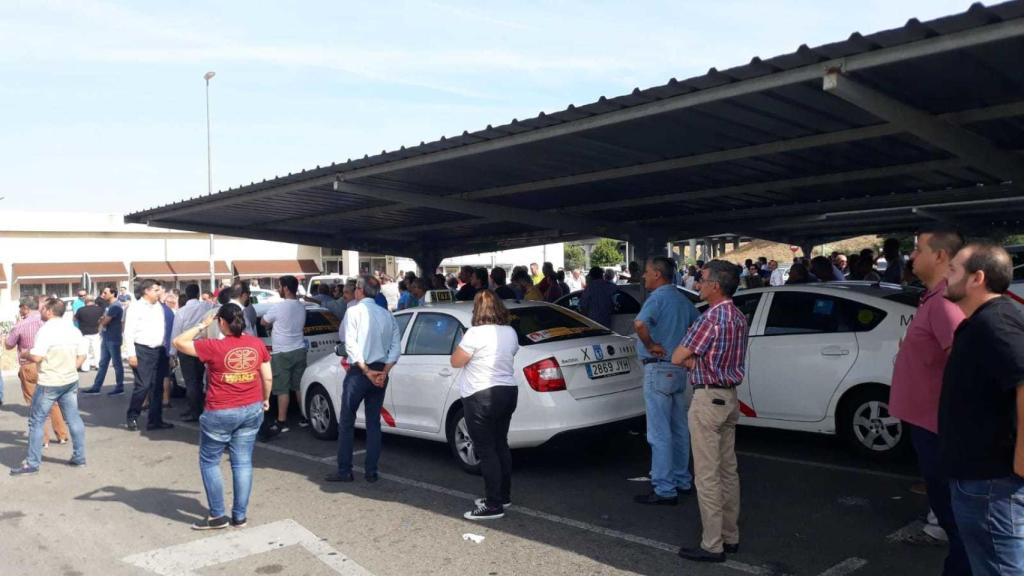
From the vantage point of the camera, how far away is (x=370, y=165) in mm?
10453

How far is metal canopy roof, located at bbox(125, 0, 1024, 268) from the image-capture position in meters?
6.09

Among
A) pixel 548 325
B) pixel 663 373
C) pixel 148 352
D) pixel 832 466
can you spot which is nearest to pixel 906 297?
pixel 832 466

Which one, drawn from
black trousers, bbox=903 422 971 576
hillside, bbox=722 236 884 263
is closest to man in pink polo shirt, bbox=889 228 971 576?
black trousers, bbox=903 422 971 576

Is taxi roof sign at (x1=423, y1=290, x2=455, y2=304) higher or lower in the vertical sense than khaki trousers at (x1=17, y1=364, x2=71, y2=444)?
higher

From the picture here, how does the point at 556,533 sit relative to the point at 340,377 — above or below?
below

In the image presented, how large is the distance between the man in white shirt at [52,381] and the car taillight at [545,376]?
15.5ft

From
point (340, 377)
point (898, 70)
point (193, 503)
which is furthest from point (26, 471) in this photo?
point (898, 70)

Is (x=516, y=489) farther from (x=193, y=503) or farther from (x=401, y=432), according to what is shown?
(x=193, y=503)

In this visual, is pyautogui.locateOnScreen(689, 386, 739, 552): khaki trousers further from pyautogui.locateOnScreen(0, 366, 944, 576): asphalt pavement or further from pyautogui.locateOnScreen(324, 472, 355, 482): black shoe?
pyautogui.locateOnScreen(324, 472, 355, 482): black shoe

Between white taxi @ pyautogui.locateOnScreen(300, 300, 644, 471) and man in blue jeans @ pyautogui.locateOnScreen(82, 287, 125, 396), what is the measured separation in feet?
20.0

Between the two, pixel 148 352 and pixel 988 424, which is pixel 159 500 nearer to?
pixel 148 352

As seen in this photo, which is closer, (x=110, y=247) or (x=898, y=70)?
(x=898, y=70)

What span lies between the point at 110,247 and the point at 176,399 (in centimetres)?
3186

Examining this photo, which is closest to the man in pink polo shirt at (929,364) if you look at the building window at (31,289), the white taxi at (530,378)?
the white taxi at (530,378)
